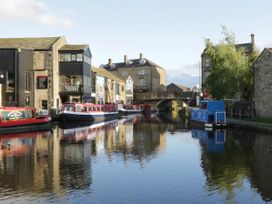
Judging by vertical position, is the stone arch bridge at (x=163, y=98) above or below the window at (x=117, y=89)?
below

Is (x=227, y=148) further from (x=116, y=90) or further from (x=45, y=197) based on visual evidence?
(x=116, y=90)

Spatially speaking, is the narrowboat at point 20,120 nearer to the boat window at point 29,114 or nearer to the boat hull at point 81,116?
the boat window at point 29,114

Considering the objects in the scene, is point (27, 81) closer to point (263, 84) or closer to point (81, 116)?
point (81, 116)

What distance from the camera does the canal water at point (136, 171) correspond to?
61.0 ft

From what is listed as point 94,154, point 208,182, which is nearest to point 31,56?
point 94,154

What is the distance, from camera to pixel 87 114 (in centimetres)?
6419

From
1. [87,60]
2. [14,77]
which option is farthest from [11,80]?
[87,60]

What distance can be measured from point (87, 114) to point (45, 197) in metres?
46.2

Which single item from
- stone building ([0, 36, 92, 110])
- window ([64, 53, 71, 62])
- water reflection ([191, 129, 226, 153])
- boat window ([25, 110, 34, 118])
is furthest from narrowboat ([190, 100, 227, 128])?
window ([64, 53, 71, 62])

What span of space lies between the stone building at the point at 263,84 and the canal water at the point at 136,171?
1374 cm

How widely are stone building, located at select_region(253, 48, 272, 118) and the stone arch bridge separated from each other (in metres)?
52.5

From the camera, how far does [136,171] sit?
24.1 metres

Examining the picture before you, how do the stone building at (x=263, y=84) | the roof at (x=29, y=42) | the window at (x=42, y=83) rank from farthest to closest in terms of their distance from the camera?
the roof at (x=29, y=42)
the window at (x=42, y=83)
the stone building at (x=263, y=84)

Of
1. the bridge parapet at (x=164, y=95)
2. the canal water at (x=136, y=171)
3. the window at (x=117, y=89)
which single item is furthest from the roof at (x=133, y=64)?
the canal water at (x=136, y=171)
